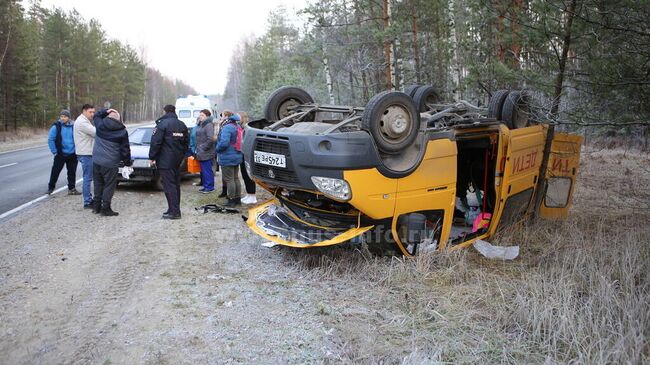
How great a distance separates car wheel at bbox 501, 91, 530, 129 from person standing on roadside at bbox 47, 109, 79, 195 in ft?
26.6

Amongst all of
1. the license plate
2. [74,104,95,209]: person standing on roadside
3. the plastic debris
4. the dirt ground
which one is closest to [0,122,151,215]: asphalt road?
[74,104,95,209]: person standing on roadside

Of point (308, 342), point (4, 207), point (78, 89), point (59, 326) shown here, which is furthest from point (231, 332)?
point (78, 89)

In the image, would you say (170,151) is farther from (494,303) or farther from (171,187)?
(494,303)

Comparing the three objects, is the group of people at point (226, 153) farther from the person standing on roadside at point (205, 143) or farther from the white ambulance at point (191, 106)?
the white ambulance at point (191, 106)

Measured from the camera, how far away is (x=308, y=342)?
11.4 ft

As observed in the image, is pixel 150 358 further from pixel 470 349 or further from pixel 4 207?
pixel 4 207

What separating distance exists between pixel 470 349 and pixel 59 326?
319cm

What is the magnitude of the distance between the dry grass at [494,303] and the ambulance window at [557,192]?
110cm

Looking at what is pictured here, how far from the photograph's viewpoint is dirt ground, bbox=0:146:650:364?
330 centimetres

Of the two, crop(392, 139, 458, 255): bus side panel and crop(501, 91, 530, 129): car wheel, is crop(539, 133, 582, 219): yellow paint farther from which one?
crop(392, 139, 458, 255): bus side panel

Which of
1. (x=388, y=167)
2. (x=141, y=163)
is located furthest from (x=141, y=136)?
(x=388, y=167)

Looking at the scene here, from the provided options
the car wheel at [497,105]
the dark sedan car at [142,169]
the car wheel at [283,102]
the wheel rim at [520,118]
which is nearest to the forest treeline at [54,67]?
the dark sedan car at [142,169]

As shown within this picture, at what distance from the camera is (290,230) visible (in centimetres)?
529

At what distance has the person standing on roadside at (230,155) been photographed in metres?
8.48
